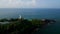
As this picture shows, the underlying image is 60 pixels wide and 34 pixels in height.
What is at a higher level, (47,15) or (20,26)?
(47,15)

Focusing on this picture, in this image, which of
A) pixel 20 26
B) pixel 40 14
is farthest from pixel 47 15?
pixel 20 26

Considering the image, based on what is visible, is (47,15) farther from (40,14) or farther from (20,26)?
(20,26)

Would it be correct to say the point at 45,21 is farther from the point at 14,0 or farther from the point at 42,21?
the point at 14,0
